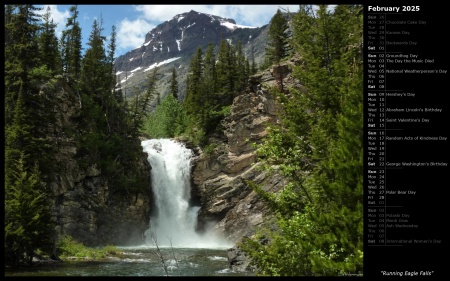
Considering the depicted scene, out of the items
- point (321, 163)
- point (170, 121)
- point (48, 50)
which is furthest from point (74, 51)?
point (321, 163)

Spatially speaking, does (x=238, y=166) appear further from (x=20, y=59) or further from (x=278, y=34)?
(x=20, y=59)

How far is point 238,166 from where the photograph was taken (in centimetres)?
4562

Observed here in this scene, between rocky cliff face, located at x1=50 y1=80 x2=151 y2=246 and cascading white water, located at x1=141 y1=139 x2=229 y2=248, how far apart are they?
8.59 ft

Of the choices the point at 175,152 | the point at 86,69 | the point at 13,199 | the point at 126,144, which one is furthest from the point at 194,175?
the point at 13,199

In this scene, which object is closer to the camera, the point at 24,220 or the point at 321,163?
the point at 321,163

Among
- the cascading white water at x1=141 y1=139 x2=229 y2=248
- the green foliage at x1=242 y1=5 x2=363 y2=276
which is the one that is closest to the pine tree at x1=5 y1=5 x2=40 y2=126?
the cascading white water at x1=141 y1=139 x2=229 y2=248

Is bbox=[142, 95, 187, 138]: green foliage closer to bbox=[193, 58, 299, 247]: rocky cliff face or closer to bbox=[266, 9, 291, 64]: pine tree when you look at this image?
bbox=[193, 58, 299, 247]: rocky cliff face

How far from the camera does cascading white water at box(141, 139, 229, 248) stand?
152 ft

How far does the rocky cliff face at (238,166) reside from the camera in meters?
43.2

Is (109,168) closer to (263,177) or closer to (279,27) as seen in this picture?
(263,177)

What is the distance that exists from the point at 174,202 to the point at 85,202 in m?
12.7

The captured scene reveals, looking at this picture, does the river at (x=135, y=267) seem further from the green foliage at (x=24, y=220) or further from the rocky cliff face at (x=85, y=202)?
the rocky cliff face at (x=85, y=202)

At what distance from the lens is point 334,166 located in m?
9.80
